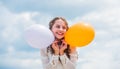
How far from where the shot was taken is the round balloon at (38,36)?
11375mm

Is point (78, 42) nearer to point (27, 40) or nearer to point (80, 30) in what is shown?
point (80, 30)

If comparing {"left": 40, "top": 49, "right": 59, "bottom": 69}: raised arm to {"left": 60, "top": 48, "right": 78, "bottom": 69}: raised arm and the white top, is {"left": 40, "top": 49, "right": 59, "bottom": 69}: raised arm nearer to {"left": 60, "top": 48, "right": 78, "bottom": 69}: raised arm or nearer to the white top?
the white top

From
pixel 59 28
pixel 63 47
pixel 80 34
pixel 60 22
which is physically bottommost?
pixel 63 47

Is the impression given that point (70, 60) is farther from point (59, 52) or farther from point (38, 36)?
point (38, 36)

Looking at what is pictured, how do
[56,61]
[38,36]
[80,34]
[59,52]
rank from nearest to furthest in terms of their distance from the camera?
[38,36] < [80,34] < [56,61] < [59,52]

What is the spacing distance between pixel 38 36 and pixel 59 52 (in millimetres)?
836

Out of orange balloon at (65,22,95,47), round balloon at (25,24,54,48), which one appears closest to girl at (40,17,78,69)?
orange balloon at (65,22,95,47)

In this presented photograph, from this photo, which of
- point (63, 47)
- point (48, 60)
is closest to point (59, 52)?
point (63, 47)

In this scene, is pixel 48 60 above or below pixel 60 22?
below

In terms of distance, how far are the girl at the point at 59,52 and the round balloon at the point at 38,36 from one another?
0.44m

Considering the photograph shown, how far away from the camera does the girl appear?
11.9 metres

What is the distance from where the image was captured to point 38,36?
37.3 ft

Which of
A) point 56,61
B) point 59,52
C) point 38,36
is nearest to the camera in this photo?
point 38,36

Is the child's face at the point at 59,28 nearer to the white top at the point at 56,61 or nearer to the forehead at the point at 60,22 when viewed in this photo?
the forehead at the point at 60,22
